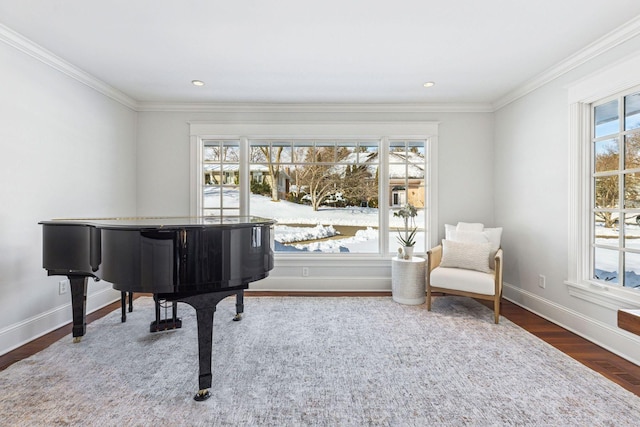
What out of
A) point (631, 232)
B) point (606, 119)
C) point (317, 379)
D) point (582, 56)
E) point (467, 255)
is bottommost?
point (317, 379)

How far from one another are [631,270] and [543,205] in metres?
0.96

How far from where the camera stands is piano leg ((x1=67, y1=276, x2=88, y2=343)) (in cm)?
250

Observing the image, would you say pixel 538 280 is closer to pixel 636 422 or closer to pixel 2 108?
pixel 636 422

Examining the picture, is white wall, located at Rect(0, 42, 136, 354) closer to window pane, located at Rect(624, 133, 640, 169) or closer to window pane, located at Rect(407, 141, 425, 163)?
window pane, located at Rect(407, 141, 425, 163)

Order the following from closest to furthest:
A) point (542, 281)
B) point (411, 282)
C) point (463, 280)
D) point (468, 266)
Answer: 1. point (463, 280)
2. point (542, 281)
3. point (468, 266)
4. point (411, 282)

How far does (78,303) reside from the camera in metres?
2.54

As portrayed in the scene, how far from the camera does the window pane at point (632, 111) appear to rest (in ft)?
7.97

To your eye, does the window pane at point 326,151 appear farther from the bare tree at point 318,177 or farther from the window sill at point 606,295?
the window sill at point 606,295

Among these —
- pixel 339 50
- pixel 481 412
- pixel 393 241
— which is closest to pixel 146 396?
pixel 481 412

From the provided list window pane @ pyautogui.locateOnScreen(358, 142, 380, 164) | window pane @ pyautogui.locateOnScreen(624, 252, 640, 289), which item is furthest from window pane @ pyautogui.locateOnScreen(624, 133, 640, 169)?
window pane @ pyautogui.locateOnScreen(358, 142, 380, 164)

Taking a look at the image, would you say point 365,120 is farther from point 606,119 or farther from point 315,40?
point 606,119

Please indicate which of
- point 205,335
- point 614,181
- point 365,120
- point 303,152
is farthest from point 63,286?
point 614,181

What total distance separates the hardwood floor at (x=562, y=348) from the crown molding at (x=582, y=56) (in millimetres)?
2408

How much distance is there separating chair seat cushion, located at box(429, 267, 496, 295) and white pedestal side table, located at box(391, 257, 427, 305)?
25 centimetres
